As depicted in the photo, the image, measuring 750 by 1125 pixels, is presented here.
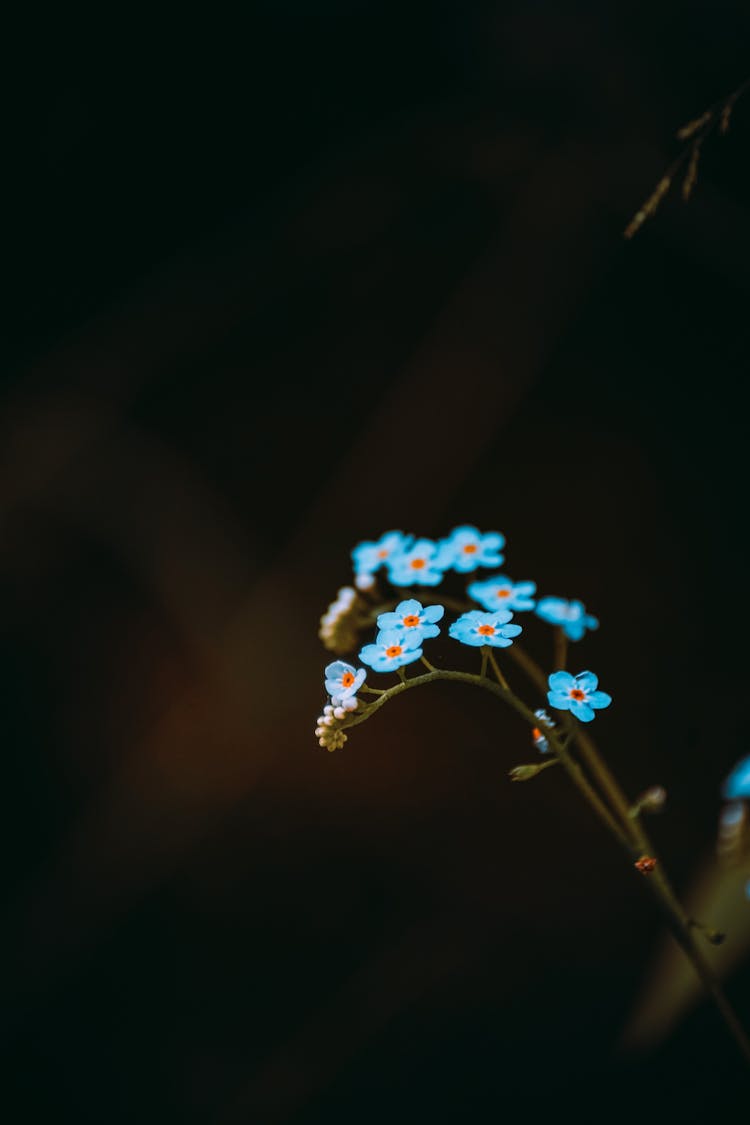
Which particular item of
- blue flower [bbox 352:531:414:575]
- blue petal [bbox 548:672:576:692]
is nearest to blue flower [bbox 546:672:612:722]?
blue petal [bbox 548:672:576:692]

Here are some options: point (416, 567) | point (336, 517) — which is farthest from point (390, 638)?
point (336, 517)

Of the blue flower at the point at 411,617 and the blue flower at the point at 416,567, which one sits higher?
the blue flower at the point at 416,567

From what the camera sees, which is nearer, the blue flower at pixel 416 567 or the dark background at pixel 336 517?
the blue flower at pixel 416 567

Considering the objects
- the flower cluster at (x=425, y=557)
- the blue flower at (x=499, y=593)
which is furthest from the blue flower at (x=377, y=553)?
the blue flower at (x=499, y=593)

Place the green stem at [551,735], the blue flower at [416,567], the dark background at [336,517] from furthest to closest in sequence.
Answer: the dark background at [336,517] < the blue flower at [416,567] < the green stem at [551,735]

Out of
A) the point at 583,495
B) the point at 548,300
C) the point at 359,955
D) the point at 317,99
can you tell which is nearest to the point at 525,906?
the point at 359,955

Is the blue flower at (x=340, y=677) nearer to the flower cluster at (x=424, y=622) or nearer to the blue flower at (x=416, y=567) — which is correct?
the flower cluster at (x=424, y=622)

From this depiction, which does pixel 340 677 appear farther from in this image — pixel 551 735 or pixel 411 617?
pixel 551 735
